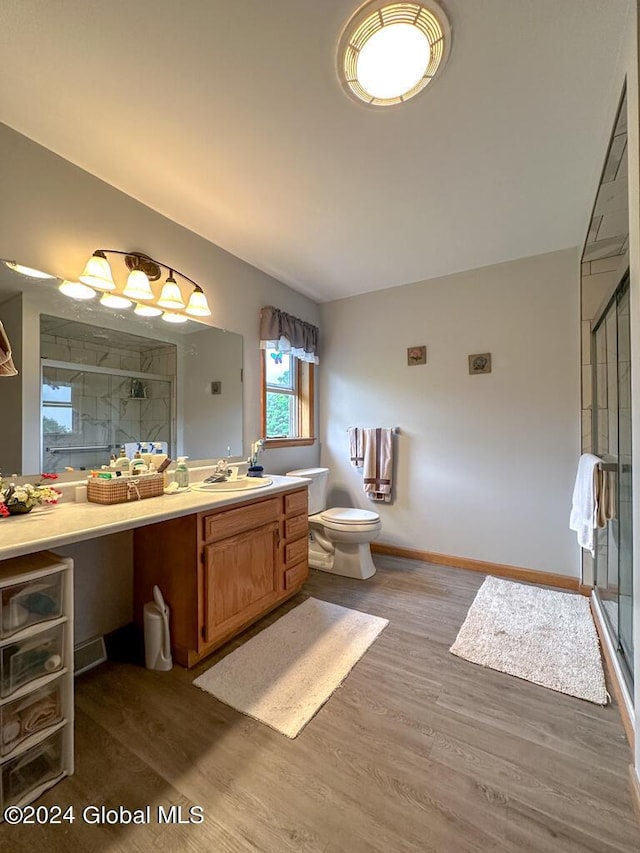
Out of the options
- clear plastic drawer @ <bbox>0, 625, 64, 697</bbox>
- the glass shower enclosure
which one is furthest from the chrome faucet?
the glass shower enclosure

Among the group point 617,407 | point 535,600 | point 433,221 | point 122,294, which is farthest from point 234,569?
point 433,221

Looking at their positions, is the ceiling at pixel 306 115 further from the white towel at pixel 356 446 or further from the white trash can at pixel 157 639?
the white trash can at pixel 157 639

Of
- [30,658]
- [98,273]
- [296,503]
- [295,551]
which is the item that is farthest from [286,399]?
[30,658]

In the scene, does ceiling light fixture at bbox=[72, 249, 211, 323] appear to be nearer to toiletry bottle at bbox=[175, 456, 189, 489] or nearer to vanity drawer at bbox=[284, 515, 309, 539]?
toiletry bottle at bbox=[175, 456, 189, 489]

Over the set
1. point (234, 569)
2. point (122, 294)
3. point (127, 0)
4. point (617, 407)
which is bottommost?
point (234, 569)

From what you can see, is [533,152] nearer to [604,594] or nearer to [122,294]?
[122,294]

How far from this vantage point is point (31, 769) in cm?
108

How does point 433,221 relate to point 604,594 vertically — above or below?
above

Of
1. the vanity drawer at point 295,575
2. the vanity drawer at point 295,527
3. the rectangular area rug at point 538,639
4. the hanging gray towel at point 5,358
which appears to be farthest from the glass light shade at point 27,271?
the rectangular area rug at point 538,639

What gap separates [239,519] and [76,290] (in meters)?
1.37

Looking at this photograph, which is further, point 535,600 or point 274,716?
point 535,600

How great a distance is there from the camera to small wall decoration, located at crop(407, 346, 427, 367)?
9.69 ft

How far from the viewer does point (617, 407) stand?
170cm

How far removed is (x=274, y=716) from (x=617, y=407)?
6.87ft
